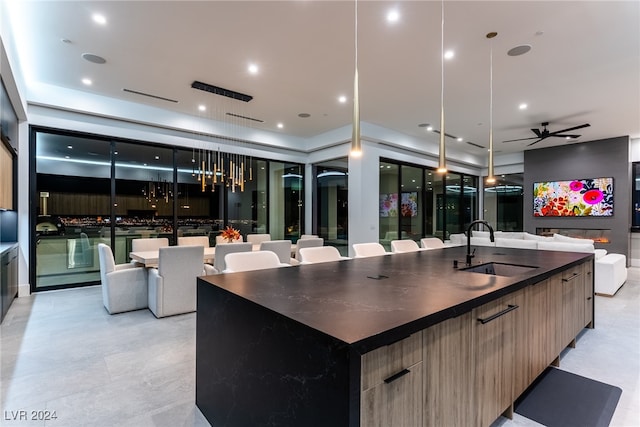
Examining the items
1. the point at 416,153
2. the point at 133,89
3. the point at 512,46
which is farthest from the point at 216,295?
the point at 416,153

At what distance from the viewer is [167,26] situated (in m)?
3.30

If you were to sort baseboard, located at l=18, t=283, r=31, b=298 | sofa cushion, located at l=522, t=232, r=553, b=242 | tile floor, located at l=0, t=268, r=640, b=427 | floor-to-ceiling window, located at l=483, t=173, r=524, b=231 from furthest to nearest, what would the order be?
floor-to-ceiling window, located at l=483, t=173, r=524, b=231 → sofa cushion, located at l=522, t=232, r=553, b=242 → baseboard, located at l=18, t=283, r=31, b=298 → tile floor, located at l=0, t=268, r=640, b=427

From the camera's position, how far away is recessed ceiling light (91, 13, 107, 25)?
10.3 feet

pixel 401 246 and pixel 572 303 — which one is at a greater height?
pixel 401 246

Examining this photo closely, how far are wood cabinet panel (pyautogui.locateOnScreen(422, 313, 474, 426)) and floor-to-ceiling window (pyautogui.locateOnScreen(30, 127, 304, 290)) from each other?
4.40m

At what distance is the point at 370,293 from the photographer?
169 centimetres

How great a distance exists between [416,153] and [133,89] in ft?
21.2

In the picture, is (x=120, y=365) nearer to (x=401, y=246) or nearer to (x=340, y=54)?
(x=401, y=246)

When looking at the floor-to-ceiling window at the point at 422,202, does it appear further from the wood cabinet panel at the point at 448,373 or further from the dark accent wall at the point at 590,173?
the wood cabinet panel at the point at 448,373

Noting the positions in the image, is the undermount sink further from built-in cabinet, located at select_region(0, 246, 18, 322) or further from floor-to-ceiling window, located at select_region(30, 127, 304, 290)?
built-in cabinet, located at select_region(0, 246, 18, 322)

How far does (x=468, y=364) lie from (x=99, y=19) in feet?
14.3

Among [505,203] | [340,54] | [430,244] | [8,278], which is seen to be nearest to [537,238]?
[430,244]

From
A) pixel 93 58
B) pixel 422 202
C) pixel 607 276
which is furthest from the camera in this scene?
pixel 422 202

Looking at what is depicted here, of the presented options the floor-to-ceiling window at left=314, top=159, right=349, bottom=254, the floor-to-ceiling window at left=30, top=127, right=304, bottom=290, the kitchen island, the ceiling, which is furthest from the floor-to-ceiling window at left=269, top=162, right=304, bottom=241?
the kitchen island
